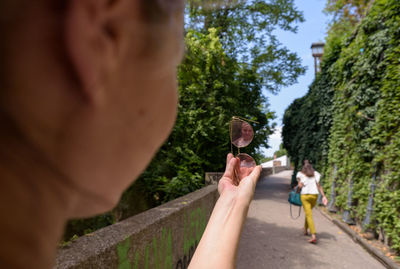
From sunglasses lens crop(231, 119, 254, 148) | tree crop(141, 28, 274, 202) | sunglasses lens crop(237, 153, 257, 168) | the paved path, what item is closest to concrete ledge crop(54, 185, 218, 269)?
sunglasses lens crop(237, 153, 257, 168)

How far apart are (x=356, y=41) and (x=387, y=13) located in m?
1.70

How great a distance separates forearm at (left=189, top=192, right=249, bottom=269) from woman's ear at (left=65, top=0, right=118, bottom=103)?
88 cm

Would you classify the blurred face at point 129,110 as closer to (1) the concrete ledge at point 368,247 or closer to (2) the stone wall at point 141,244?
(2) the stone wall at point 141,244

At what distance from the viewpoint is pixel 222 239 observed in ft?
3.50

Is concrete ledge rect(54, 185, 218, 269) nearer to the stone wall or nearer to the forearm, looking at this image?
the stone wall

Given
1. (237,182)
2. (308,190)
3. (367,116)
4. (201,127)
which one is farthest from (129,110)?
(367,116)

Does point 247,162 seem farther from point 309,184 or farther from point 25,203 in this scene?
point 309,184

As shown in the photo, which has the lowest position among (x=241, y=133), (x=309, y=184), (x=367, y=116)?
(x=309, y=184)

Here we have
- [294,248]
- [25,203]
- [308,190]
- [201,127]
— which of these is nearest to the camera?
[25,203]

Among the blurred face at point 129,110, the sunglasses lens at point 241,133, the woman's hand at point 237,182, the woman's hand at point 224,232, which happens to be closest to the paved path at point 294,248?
the sunglasses lens at point 241,133

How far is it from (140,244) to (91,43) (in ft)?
6.20

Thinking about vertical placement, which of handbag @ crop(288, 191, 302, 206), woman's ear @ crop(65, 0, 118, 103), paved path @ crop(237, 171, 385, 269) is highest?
woman's ear @ crop(65, 0, 118, 103)

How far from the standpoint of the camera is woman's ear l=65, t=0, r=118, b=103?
0.28 meters

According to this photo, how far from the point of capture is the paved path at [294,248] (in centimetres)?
489
